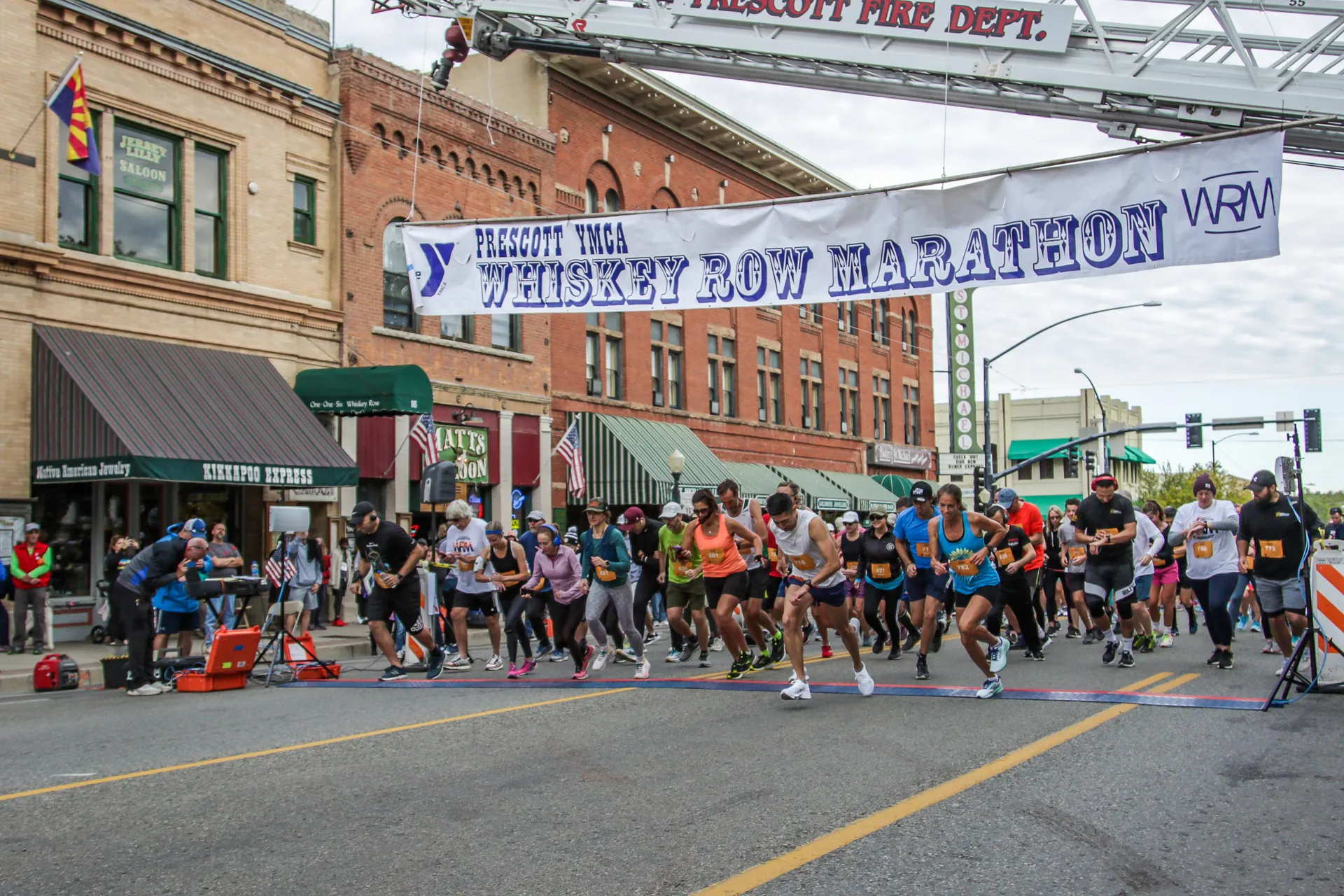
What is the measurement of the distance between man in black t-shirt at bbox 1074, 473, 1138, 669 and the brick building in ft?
59.8

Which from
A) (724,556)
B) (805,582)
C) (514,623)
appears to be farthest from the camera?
(514,623)

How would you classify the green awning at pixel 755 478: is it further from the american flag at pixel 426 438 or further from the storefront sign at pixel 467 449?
the american flag at pixel 426 438

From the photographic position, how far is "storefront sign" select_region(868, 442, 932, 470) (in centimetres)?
4775

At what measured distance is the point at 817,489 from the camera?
40.3m

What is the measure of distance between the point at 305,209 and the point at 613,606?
13904 millimetres

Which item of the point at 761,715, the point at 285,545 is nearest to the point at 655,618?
the point at 285,545

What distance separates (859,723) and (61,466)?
44.6ft

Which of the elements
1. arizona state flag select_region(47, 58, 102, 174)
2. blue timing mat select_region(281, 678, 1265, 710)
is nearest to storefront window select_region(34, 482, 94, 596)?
arizona state flag select_region(47, 58, 102, 174)

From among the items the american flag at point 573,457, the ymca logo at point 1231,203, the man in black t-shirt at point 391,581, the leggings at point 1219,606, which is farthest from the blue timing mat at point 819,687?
the american flag at point 573,457

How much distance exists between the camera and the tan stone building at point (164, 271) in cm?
1800

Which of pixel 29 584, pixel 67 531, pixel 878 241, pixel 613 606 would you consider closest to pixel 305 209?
pixel 67 531

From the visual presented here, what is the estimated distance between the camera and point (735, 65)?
17.9 meters

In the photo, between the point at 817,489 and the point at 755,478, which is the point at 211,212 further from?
the point at 817,489

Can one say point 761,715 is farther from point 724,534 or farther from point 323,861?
point 323,861
